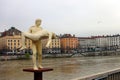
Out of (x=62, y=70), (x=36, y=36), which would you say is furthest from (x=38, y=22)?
(x=62, y=70)

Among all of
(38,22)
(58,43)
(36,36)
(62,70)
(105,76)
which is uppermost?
(58,43)

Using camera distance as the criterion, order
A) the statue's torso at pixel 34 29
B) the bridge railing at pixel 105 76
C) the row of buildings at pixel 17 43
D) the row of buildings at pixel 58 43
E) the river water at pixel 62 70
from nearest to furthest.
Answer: the statue's torso at pixel 34 29 < the bridge railing at pixel 105 76 < the river water at pixel 62 70 < the row of buildings at pixel 17 43 < the row of buildings at pixel 58 43

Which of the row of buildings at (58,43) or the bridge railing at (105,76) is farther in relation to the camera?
the row of buildings at (58,43)

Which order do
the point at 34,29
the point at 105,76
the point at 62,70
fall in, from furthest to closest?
the point at 62,70 → the point at 105,76 → the point at 34,29

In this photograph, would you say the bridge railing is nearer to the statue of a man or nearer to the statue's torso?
the statue of a man

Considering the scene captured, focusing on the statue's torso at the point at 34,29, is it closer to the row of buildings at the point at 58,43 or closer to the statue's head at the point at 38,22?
the statue's head at the point at 38,22

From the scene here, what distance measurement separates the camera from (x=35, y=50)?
5.44m

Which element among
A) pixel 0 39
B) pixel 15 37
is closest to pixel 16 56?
pixel 15 37

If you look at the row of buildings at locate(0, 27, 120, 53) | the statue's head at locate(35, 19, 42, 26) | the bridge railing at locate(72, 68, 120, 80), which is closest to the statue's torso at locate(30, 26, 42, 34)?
the statue's head at locate(35, 19, 42, 26)

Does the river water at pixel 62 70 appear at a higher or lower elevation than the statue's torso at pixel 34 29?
lower

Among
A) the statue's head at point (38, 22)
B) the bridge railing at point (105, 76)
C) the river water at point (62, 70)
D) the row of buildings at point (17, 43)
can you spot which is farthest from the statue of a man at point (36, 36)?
the row of buildings at point (17, 43)

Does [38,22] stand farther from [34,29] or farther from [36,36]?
[36,36]

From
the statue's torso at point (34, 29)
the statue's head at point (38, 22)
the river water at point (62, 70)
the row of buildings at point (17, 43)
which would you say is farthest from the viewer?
the row of buildings at point (17, 43)

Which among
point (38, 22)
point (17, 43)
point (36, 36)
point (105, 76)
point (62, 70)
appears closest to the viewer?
point (36, 36)
